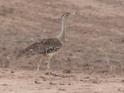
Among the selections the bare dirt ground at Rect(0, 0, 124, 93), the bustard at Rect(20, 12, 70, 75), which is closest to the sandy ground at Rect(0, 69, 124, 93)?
the bare dirt ground at Rect(0, 0, 124, 93)

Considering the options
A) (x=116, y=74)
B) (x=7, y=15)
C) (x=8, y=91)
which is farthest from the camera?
(x=7, y=15)

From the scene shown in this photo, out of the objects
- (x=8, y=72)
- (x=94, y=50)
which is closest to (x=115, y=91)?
(x=8, y=72)

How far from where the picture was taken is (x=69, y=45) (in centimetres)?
1975

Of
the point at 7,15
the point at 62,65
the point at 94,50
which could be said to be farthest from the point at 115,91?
the point at 7,15

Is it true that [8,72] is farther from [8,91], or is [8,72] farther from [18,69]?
[8,91]

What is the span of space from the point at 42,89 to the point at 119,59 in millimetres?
5549

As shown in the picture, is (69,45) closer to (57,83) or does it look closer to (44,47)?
(44,47)

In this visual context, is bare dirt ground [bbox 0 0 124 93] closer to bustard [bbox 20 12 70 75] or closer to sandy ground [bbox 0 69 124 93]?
sandy ground [bbox 0 69 124 93]

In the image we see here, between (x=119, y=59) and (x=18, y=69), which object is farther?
(x=119, y=59)

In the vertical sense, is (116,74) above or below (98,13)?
below

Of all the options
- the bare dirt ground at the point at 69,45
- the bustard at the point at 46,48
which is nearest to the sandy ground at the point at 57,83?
the bare dirt ground at the point at 69,45

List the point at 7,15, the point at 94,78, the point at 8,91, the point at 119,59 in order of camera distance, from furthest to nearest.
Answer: the point at 7,15, the point at 119,59, the point at 94,78, the point at 8,91

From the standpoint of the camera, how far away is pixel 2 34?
66.1ft

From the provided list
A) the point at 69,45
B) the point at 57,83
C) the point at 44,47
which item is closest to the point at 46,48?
the point at 44,47
